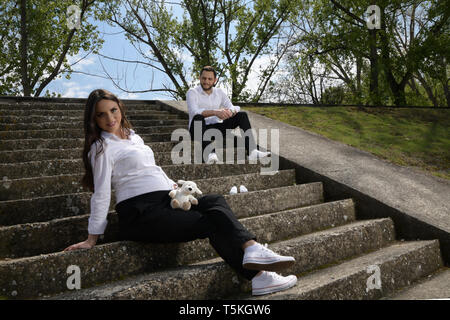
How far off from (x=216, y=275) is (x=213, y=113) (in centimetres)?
294

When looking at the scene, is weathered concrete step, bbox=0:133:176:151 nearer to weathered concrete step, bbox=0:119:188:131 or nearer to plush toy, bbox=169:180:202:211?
weathered concrete step, bbox=0:119:188:131

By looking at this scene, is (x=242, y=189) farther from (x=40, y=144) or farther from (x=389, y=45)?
(x=389, y=45)

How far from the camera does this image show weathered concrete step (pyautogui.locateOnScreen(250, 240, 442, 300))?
2.39 metres

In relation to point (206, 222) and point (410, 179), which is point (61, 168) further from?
point (410, 179)

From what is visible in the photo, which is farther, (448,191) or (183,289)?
(448,191)

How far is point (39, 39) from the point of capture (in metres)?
16.8

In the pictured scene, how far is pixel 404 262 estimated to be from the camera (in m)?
2.95

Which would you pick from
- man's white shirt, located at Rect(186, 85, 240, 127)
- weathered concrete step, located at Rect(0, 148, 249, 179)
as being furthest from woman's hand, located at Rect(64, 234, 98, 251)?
man's white shirt, located at Rect(186, 85, 240, 127)

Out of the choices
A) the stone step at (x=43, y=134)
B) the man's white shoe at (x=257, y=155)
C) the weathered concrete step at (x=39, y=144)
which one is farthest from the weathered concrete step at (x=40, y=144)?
the man's white shoe at (x=257, y=155)

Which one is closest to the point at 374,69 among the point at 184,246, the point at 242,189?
the point at 242,189

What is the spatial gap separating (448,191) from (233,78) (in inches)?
580

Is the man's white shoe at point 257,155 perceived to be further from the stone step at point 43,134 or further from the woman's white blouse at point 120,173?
the stone step at point 43,134

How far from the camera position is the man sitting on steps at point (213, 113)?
4961 mm

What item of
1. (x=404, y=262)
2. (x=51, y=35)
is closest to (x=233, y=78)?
(x=51, y=35)
